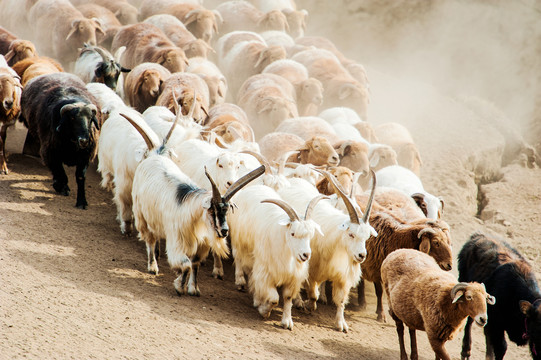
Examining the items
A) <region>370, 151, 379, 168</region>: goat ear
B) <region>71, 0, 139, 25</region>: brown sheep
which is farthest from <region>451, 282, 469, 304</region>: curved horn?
<region>71, 0, 139, 25</region>: brown sheep

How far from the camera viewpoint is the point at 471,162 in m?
14.8

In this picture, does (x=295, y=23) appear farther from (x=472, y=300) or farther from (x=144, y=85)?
(x=472, y=300)

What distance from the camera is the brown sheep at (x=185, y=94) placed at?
1042 centimetres

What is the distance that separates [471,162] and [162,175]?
32.3 ft

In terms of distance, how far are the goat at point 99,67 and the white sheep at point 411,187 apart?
5.01 m

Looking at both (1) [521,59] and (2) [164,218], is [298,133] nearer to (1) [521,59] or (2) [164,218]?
(2) [164,218]

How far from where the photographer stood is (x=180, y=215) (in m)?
6.56

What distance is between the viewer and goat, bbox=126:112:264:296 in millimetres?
6266

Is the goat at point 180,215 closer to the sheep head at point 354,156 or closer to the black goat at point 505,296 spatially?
the black goat at point 505,296

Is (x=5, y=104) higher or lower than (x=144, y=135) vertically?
lower

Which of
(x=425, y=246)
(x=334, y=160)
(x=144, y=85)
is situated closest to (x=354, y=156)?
(x=334, y=160)

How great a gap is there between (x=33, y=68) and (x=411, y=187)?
21.4 ft

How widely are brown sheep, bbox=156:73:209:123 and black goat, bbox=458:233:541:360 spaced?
4.97 m

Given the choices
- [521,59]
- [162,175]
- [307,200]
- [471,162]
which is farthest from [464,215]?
[521,59]
